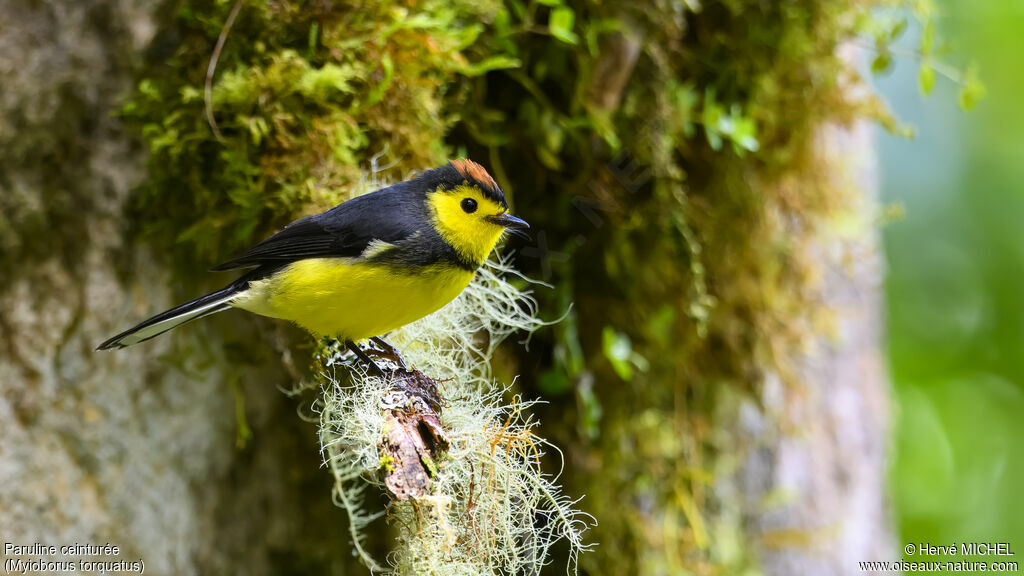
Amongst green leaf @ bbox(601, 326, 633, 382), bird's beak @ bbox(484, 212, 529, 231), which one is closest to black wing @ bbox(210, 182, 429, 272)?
bird's beak @ bbox(484, 212, 529, 231)

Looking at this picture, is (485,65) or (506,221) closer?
(506,221)

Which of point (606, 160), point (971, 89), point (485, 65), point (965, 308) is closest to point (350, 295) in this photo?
point (485, 65)

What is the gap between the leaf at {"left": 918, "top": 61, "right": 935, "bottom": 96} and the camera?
2666 mm

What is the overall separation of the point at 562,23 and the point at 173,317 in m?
1.37

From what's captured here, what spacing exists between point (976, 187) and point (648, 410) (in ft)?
16.0

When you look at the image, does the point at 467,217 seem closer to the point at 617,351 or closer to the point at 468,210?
the point at 468,210

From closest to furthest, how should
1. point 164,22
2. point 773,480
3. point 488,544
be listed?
point 488,544 → point 164,22 → point 773,480

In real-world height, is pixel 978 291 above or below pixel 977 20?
below

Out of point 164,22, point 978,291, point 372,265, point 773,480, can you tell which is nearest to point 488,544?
point 372,265

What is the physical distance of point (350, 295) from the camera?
67.2 inches

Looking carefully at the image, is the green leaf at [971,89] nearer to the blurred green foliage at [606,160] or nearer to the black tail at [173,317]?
the blurred green foliage at [606,160]

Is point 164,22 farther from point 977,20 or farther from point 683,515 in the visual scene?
point 977,20

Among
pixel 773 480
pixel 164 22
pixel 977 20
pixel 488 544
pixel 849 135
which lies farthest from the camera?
pixel 977 20

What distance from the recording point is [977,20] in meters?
6.03
